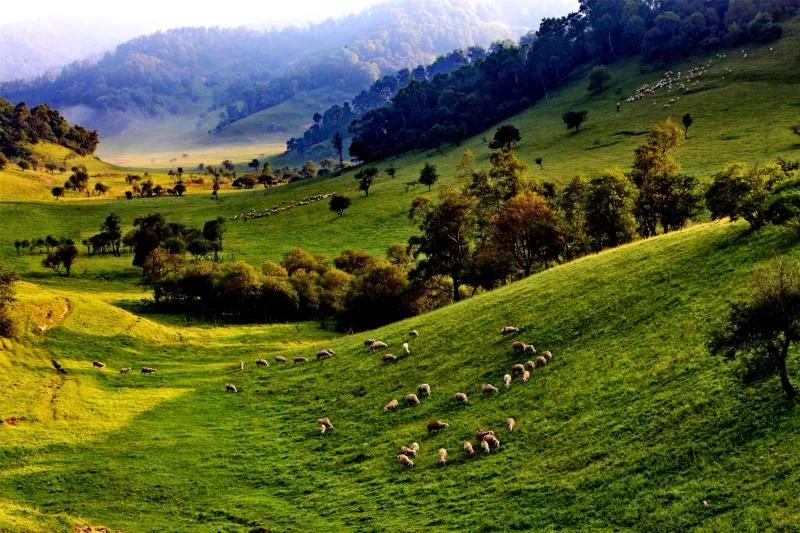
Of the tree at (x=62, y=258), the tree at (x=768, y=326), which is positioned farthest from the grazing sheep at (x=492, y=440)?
the tree at (x=62, y=258)

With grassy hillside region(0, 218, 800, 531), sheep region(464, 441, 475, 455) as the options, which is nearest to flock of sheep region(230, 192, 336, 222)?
grassy hillside region(0, 218, 800, 531)

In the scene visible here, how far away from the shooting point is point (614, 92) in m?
196

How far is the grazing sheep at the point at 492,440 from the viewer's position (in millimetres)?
30633

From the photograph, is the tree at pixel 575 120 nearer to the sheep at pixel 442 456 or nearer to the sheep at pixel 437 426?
the sheep at pixel 437 426

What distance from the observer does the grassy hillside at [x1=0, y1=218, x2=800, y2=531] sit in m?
24.2

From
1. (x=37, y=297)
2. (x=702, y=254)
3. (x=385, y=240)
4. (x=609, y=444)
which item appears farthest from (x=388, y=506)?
(x=385, y=240)

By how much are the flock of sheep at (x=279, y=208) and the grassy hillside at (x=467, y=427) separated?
10694 cm

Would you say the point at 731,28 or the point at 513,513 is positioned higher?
the point at 731,28

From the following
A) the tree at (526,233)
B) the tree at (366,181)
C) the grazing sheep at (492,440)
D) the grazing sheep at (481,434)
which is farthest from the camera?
the tree at (366,181)

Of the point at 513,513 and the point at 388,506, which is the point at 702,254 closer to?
the point at 513,513

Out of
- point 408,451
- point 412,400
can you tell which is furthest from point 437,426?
point 412,400

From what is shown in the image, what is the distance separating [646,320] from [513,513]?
16.8 meters

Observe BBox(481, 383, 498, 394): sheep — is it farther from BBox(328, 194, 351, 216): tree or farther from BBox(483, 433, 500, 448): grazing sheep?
BBox(328, 194, 351, 216): tree

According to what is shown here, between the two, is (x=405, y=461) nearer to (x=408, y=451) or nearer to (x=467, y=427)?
(x=408, y=451)
